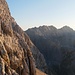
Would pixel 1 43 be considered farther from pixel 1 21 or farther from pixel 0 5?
pixel 0 5

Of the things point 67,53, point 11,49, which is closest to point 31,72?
point 11,49

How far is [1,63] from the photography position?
36.6m

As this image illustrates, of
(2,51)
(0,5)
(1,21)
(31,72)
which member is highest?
(0,5)

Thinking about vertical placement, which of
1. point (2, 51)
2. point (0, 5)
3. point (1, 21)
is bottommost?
point (2, 51)

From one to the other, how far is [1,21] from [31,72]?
1502 centimetres

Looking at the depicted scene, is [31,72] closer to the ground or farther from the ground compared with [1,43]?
closer to the ground

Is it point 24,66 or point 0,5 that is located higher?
point 0,5

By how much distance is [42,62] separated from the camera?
130 metres

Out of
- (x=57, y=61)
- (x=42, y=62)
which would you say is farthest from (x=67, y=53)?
(x=42, y=62)

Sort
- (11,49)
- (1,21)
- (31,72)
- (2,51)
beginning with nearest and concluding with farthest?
(2,51) → (11,49) → (1,21) → (31,72)

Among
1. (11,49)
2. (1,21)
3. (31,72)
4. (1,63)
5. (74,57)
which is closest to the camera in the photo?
(1,63)

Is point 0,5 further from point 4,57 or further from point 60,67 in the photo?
point 60,67

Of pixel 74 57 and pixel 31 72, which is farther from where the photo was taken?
pixel 74 57

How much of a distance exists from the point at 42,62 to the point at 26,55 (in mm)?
74211
